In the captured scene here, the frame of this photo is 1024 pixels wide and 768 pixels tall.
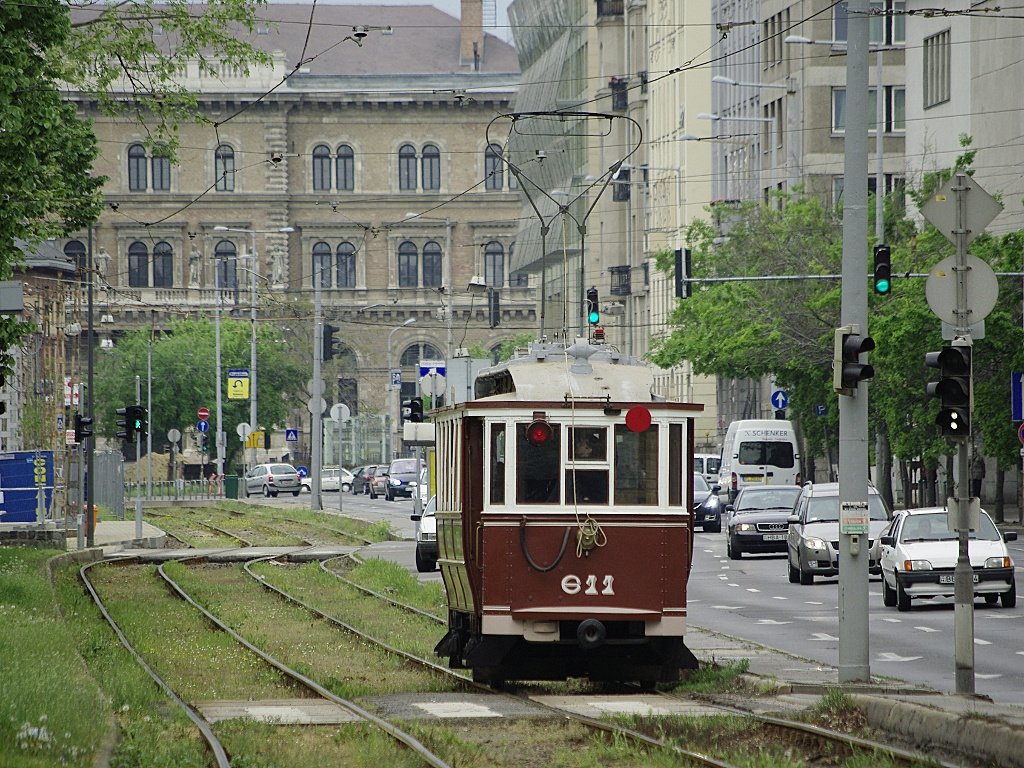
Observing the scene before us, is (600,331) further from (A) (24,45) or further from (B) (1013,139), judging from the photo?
(B) (1013,139)

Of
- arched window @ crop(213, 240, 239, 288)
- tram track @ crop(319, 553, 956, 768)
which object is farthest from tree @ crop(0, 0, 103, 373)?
arched window @ crop(213, 240, 239, 288)

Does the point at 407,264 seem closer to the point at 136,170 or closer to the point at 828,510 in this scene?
the point at 136,170

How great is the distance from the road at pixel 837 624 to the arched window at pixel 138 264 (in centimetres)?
8006

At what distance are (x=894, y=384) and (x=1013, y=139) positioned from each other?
12.1 m

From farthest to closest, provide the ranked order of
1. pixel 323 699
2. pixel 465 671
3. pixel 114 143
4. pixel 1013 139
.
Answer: pixel 114 143 → pixel 1013 139 → pixel 465 671 → pixel 323 699

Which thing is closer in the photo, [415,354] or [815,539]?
[815,539]

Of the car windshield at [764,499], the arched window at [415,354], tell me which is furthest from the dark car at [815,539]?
the arched window at [415,354]

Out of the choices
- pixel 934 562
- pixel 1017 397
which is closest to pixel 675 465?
pixel 934 562

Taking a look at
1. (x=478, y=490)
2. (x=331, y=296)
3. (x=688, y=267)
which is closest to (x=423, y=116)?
(x=331, y=296)

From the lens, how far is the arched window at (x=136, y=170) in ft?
378

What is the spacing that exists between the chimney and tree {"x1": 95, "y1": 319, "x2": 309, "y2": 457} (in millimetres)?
29606

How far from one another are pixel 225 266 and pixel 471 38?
2199 cm

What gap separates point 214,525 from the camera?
5594 cm

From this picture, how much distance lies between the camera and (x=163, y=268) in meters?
116
